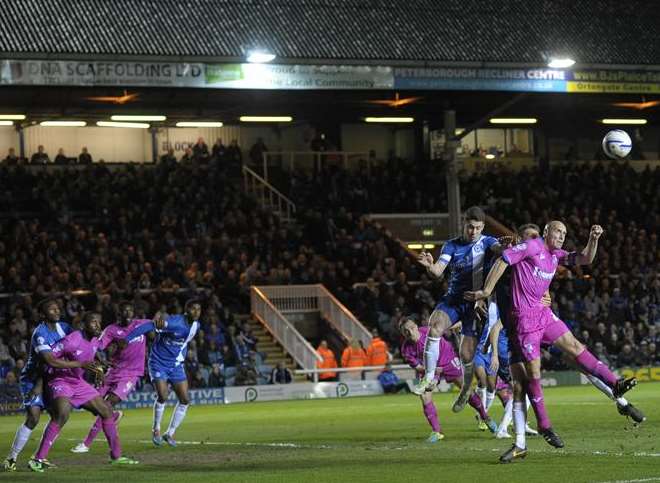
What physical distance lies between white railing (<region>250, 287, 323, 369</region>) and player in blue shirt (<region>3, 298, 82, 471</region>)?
19.2m

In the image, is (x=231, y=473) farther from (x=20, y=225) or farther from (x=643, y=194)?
(x=643, y=194)

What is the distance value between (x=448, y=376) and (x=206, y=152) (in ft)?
84.4

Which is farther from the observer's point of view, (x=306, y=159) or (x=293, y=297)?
(x=306, y=159)

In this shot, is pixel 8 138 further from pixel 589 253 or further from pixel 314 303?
pixel 589 253

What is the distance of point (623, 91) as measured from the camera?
124 ft

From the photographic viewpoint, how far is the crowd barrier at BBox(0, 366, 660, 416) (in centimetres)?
3034

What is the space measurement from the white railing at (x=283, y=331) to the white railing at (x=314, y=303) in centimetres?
41

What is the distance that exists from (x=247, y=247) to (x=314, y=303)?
A: 2619 millimetres

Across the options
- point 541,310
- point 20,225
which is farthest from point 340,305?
point 541,310

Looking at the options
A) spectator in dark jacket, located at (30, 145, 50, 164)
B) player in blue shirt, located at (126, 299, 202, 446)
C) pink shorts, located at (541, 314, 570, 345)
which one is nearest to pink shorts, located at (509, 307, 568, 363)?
pink shorts, located at (541, 314, 570, 345)

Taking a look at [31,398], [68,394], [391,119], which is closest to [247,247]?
[391,119]

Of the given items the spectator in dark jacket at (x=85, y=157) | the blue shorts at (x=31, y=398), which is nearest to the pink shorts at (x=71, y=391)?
the blue shorts at (x=31, y=398)

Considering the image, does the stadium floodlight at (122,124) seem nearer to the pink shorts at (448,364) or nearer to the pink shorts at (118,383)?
the pink shorts at (118,383)

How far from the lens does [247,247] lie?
38.4m
